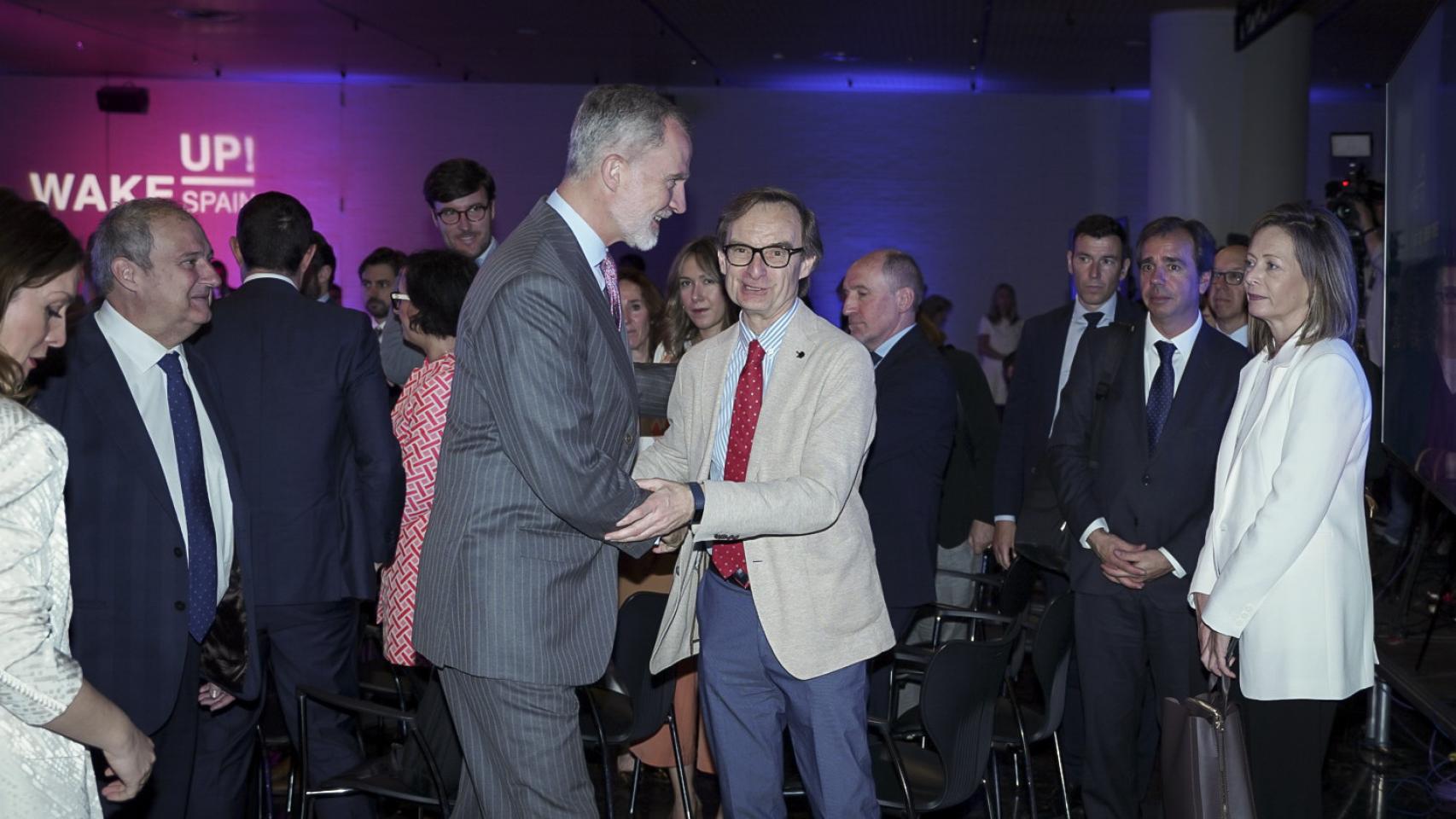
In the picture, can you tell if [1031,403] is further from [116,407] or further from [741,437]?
[116,407]

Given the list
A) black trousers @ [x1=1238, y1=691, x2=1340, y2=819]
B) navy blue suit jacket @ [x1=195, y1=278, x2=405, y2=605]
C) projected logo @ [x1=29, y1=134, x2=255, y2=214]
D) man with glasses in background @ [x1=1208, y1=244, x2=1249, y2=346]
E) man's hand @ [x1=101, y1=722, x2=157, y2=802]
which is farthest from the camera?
projected logo @ [x1=29, y1=134, x2=255, y2=214]

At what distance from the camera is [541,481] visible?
2.28m

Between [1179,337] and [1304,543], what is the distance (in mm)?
1033

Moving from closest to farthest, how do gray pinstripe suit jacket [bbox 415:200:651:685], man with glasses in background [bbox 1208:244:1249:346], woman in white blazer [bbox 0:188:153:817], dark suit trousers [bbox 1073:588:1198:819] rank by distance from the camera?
woman in white blazer [bbox 0:188:153:817] < gray pinstripe suit jacket [bbox 415:200:651:685] < dark suit trousers [bbox 1073:588:1198:819] < man with glasses in background [bbox 1208:244:1249:346]

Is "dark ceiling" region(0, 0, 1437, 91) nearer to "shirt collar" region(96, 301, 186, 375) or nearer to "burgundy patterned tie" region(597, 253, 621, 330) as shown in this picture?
"shirt collar" region(96, 301, 186, 375)

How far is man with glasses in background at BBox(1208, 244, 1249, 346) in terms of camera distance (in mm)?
5066

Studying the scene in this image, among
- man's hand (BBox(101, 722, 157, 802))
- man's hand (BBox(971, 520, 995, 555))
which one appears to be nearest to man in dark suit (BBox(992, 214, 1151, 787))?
man's hand (BBox(971, 520, 995, 555))

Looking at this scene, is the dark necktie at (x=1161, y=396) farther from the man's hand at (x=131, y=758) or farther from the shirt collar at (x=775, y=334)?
the man's hand at (x=131, y=758)

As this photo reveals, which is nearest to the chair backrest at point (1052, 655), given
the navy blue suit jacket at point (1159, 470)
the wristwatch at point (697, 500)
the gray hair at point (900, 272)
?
the navy blue suit jacket at point (1159, 470)

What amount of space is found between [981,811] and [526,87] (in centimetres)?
1135

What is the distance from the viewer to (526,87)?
14.3 metres

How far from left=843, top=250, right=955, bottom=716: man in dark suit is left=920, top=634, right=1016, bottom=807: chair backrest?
56cm

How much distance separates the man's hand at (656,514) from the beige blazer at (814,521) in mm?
259

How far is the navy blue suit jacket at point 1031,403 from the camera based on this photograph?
4.80 metres
